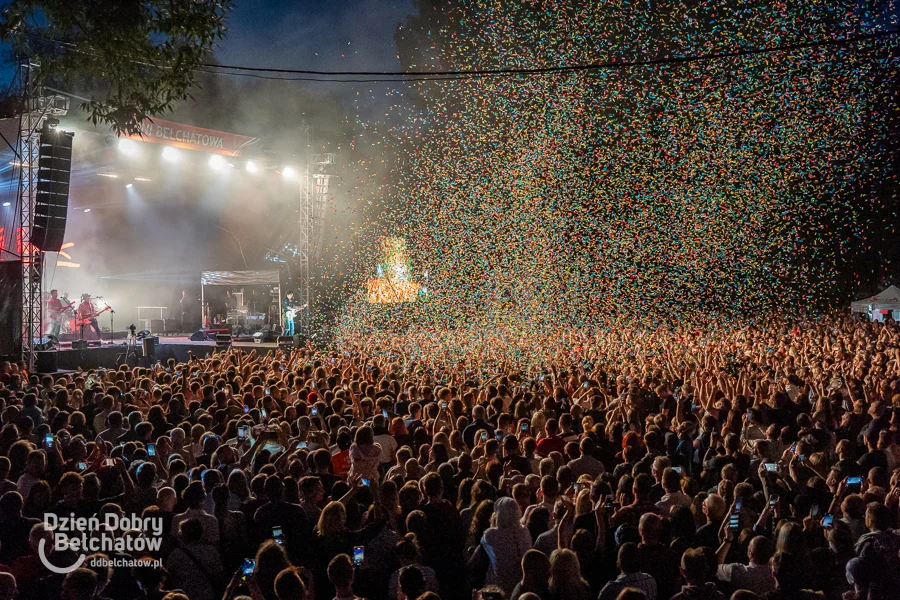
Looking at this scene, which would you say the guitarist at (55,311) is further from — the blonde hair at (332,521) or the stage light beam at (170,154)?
the blonde hair at (332,521)

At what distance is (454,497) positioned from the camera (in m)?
5.49

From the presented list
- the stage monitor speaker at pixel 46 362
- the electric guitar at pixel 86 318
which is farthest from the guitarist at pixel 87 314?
the stage monitor speaker at pixel 46 362

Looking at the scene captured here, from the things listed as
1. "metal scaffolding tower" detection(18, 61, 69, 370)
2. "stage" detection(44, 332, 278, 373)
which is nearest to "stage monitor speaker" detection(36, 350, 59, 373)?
"stage" detection(44, 332, 278, 373)

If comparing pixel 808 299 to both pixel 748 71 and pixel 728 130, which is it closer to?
pixel 728 130

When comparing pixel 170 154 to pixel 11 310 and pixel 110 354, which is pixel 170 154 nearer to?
pixel 110 354

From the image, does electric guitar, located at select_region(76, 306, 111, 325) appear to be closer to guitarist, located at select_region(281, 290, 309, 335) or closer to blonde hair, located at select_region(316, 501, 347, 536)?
guitarist, located at select_region(281, 290, 309, 335)

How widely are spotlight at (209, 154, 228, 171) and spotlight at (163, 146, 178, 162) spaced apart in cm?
102

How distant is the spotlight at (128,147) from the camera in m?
19.1

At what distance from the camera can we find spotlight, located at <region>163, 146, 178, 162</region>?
66.1 feet

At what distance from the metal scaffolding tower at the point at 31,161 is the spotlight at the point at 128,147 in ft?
11.2

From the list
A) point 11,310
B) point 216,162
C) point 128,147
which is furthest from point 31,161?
point 216,162

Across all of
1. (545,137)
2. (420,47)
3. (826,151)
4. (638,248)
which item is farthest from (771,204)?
(420,47)

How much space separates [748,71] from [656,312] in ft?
36.3

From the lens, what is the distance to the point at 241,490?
523 cm
